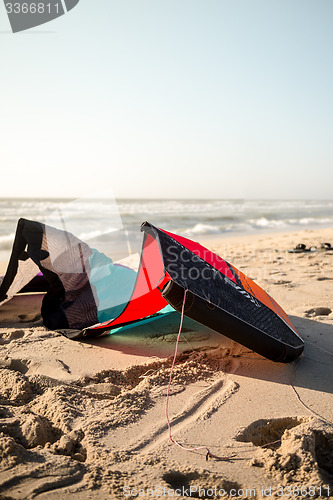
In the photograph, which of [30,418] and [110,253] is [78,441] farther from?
[110,253]

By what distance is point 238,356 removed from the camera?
9.46 feet

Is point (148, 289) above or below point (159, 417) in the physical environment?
above

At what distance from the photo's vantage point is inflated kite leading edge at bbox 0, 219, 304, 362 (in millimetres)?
2432

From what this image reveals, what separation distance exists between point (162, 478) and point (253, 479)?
0.41 m

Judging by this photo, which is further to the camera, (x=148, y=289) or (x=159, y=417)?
(x=148, y=289)

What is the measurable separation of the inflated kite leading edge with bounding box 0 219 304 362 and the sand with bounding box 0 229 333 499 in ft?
0.73

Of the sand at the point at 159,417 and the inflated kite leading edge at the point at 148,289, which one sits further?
the inflated kite leading edge at the point at 148,289

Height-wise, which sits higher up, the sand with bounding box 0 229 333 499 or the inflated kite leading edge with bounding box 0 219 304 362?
the inflated kite leading edge with bounding box 0 219 304 362

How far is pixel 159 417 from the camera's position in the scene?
7.06 feet

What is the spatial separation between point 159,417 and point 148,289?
117 centimetres

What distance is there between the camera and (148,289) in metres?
3.12

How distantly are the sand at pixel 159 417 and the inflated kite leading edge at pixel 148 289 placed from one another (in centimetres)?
22

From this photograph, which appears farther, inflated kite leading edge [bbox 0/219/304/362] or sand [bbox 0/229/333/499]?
inflated kite leading edge [bbox 0/219/304/362]

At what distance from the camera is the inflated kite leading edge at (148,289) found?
243 centimetres
